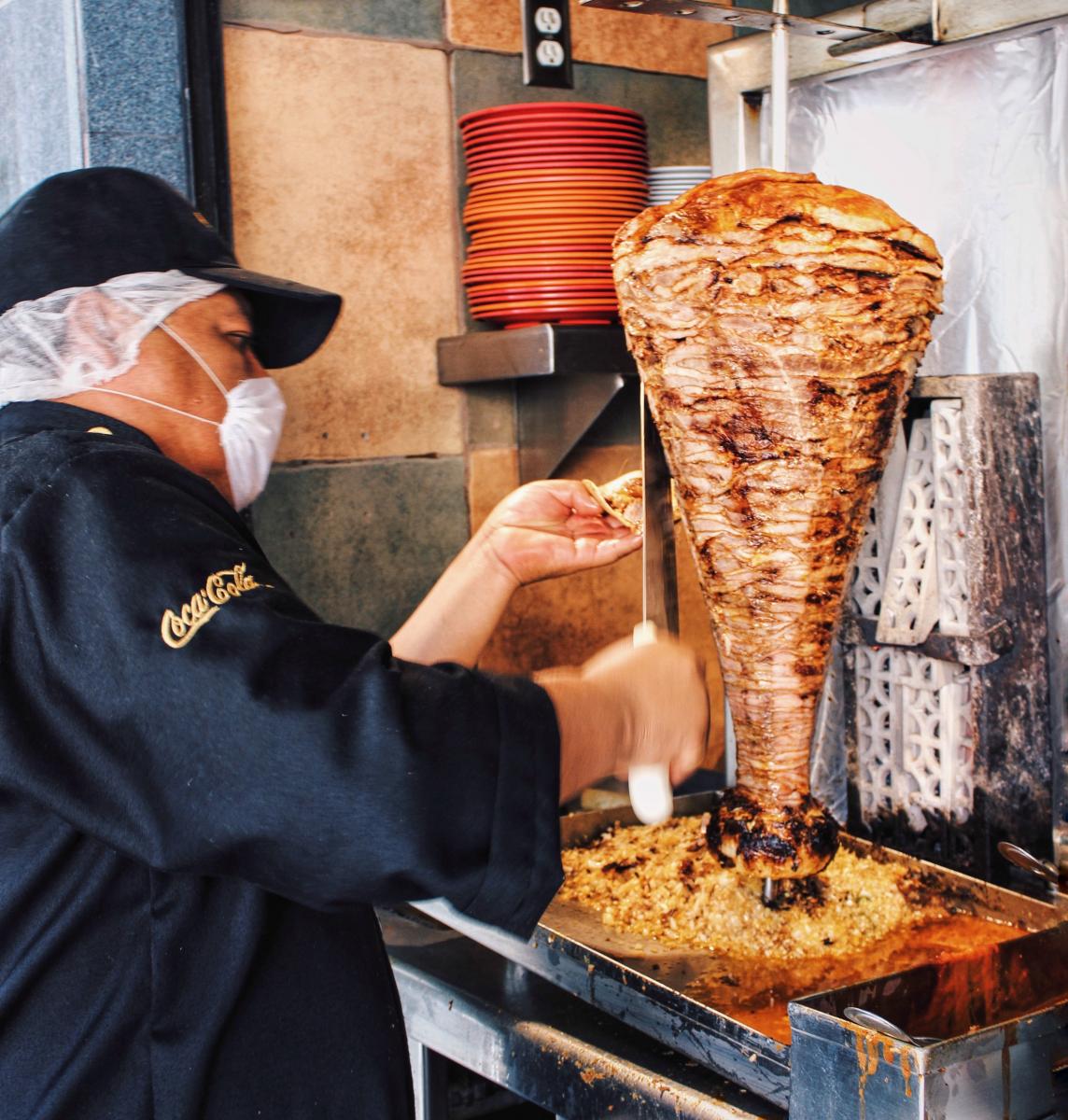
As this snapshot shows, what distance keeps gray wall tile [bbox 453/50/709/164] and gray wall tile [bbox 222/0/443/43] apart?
0.35 ft

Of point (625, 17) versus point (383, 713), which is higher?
point (625, 17)

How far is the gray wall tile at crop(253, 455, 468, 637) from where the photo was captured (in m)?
2.78

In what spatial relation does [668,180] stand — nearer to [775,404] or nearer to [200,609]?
[775,404]

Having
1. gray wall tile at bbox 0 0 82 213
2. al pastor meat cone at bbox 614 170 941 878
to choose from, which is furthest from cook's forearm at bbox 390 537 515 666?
gray wall tile at bbox 0 0 82 213

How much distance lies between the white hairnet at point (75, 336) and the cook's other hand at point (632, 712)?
22.7 inches

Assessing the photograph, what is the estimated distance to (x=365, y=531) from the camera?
2.89 metres

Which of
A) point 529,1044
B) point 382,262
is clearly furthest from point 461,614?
point 382,262

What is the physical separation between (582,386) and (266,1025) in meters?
1.88

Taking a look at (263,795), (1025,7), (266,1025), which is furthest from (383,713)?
(1025,7)

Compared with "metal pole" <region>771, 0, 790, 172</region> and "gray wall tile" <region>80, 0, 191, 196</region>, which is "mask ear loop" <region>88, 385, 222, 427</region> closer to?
"metal pole" <region>771, 0, 790, 172</region>

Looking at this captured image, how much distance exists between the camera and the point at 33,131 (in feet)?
8.11

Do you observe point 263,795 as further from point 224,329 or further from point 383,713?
point 224,329

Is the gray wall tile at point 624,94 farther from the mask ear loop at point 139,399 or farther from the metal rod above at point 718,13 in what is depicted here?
the mask ear loop at point 139,399

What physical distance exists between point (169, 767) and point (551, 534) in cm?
102
